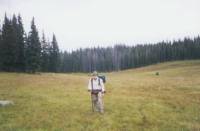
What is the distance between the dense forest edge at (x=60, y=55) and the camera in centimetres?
7319

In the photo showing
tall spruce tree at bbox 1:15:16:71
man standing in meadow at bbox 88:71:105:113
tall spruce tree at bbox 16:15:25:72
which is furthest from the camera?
tall spruce tree at bbox 16:15:25:72

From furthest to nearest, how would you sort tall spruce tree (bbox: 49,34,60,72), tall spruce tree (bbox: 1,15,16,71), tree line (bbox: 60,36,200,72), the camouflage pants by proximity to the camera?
tree line (bbox: 60,36,200,72) < tall spruce tree (bbox: 49,34,60,72) < tall spruce tree (bbox: 1,15,16,71) < the camouflage pants

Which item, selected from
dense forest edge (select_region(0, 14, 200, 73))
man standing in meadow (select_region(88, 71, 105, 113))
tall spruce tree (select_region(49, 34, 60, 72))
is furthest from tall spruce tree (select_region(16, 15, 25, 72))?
man standing in meadow (select_region(88, 71, 105, 113))

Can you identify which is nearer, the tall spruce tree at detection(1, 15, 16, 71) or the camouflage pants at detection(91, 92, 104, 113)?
the camouflage pants at detection(91, 92, 104, 113)

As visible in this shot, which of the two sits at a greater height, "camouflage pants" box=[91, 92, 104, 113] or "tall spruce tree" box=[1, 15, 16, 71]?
"tall spruce tree" box=[1, 15, 16, 71]

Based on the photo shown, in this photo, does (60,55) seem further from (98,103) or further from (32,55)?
(98,103)

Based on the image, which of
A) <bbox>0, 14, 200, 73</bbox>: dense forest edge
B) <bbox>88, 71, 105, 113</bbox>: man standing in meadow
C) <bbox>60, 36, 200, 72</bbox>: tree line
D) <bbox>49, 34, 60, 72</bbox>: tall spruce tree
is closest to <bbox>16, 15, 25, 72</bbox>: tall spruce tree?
<bbox>0, 14, 200, 73</bbox>: dense forest edge

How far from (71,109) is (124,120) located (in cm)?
486

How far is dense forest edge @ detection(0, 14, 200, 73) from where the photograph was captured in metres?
73.2

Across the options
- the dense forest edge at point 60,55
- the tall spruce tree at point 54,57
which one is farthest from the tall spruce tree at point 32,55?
the tall spruce tree at point 54,57

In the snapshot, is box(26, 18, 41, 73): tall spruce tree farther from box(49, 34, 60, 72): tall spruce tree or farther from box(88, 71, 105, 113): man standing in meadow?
box(88, 71, 105, 113): man standing in meadow

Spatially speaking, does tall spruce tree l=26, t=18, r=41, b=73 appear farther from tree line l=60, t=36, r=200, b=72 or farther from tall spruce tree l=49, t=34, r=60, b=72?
tree line l=60, t=36, r=200, b=72

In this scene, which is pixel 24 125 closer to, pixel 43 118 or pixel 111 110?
pixel 43 118

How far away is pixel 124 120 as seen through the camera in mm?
17359
